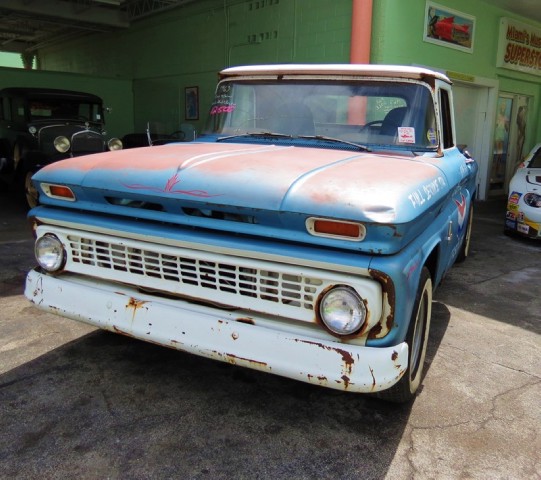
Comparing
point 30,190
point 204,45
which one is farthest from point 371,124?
point 204,45

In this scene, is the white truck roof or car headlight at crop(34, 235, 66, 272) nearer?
car headlight at crop(34, 235, 66, 272)

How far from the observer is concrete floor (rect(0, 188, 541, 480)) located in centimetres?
221

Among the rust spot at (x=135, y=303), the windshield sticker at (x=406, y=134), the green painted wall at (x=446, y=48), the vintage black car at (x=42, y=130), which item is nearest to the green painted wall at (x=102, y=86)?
the vintage black car at (x=42, y=130)

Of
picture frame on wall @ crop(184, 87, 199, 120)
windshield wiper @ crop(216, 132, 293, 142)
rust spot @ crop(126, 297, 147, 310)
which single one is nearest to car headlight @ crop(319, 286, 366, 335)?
rust spot @ crop(126, 297, 147, 310)

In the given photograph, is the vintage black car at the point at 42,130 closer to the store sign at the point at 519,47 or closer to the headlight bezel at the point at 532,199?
the headlight bezel at the point at 532,199

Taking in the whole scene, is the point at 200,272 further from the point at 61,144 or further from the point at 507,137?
the point at 507,137

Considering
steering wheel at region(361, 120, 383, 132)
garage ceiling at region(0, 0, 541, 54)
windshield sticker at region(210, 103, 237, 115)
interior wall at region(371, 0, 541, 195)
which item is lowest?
steering wheel at region(361, 120, 383, 132)

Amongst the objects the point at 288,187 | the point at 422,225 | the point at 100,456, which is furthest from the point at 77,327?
the point at 422,225

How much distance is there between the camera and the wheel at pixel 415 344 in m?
2.38

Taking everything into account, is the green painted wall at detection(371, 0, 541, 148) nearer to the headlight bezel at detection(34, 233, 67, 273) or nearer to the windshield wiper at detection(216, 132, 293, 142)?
the windshield wiper at detection(216, 132, 293, 142)

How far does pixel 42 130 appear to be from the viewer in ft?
27.6

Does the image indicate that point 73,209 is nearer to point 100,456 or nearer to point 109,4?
point 100,456

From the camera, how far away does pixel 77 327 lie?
3590 mm

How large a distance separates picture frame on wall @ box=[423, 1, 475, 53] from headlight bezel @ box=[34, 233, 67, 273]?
7.57m
